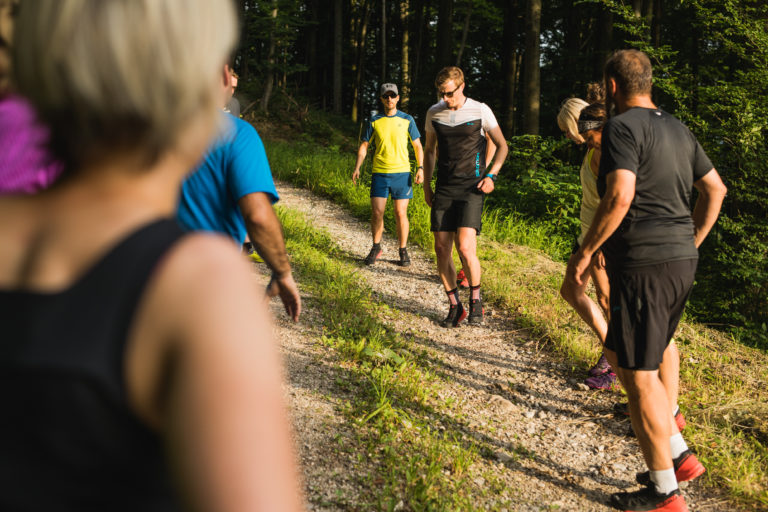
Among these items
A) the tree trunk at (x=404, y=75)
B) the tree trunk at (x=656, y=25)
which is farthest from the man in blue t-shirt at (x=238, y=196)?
the tree trunk at (x=404, y=75)

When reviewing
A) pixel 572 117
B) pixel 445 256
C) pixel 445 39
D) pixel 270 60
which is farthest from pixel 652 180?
pixel 270 60

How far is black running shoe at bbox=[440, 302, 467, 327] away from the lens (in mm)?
6352

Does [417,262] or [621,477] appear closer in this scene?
[621,477]

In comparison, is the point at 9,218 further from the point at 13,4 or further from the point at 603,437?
the point at 603,437

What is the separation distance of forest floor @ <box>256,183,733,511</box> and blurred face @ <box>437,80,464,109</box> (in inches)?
89.3

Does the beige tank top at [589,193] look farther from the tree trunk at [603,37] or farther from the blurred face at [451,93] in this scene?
the tree trunk at [603,37]

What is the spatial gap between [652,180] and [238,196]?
7.28 ft

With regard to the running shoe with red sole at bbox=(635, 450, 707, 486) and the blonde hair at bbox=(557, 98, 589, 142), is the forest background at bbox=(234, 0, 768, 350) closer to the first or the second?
the blonde hair at bbox=(557, 98, 589, 142)

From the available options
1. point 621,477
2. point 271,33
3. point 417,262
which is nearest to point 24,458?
point 621,477

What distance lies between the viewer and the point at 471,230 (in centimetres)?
620

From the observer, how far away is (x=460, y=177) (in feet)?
20.5

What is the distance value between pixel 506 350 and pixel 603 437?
1543 millimetres

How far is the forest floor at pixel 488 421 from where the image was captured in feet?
12.0

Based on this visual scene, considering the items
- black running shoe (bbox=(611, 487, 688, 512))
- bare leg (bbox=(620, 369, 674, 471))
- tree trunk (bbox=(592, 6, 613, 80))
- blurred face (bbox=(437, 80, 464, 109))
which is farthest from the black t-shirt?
tree trunk (bbox=(592, 6, 613, 80))
